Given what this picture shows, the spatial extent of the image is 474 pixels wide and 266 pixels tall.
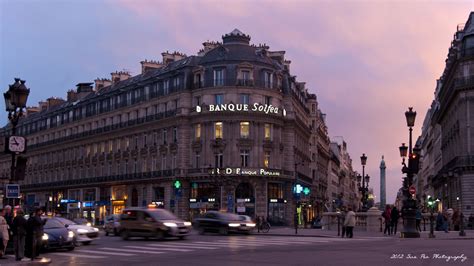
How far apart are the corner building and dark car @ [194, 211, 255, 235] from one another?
20.7 metres

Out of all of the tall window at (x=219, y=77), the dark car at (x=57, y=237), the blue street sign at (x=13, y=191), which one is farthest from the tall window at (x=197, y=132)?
the blue street sign at (x=13, y=191)

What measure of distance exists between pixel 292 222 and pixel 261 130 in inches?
447

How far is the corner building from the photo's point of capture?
72.5m

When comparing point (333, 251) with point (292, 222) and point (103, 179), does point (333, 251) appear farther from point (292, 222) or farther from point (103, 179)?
point (103, 179)

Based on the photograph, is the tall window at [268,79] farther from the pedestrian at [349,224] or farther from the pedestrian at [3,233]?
the pedestrian at [3,233]

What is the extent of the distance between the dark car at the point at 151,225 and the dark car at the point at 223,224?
5.53 meters

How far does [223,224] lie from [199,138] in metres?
35.4

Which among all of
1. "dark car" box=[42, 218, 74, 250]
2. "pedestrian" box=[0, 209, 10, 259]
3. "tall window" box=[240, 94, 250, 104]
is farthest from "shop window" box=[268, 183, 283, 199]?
"pedestrian" box=[0, 209, 10, 259]

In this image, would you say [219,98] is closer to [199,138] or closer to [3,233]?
[199,138]

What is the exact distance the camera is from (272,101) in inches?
2955

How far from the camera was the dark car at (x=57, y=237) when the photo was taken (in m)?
25.2

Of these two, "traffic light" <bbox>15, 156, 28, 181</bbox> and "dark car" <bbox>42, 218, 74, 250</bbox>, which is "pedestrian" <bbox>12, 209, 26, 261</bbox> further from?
"dark car" <bbox>42, 218, 74, 250</bbox>

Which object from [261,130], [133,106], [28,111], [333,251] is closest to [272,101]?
[261,130]

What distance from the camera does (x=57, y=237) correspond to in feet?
83.6
